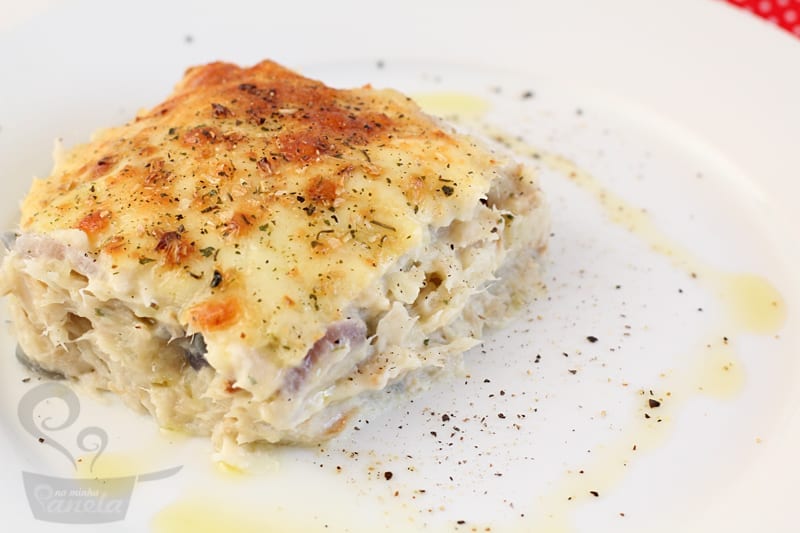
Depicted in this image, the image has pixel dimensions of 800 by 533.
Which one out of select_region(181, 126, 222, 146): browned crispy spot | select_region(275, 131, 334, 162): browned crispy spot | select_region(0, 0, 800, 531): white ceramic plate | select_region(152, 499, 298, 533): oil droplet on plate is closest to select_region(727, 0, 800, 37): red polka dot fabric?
select_region(0, 0, 800, 531): white ceramic plate

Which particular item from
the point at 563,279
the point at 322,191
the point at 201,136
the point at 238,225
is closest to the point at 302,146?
the point at 322,191

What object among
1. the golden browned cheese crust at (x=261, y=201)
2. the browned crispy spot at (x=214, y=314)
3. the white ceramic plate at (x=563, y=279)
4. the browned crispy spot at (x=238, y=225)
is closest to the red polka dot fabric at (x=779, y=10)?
the white ceramic plate at (x=563, y=279)

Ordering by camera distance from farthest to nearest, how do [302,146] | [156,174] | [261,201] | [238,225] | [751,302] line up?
[751,302] → [302,146] → [156,174] → [261,201] → [238,225]

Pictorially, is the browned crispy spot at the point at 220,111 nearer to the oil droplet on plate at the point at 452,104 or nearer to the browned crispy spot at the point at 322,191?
the browned crispy spot at the point at 322,191

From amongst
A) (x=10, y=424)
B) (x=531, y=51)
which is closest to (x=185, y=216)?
(x=10, y=424)

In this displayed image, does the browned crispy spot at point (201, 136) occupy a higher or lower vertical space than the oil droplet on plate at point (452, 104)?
higher

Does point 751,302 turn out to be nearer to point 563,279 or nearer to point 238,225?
point 563,279

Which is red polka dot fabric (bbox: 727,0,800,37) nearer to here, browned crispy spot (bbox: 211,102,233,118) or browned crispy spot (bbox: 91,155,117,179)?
browned crispy spot (bbox: 211,102,233,118)
